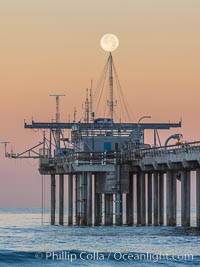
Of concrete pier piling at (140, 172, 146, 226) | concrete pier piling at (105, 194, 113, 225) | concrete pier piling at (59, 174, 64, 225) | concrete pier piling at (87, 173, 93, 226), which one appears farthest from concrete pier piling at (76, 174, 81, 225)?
concrete pier piling at (59, 174, 64, 225)

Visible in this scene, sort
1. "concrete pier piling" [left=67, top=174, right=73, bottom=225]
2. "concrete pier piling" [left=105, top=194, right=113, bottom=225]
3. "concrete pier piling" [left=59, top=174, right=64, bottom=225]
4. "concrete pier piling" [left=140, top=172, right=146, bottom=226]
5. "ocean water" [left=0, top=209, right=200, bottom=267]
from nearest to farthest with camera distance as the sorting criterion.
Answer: "ocean water" [left=0, top=209, right=200, bottom=267] < "concrete pier piling" [left=140, top=172, right=146, bottom=226] < "concrete pier piling" [left=105, top=194, right=113, bottom=225] < "concrete pier piling" [left=67, top=174, right=73, bottom=225] < "concrete pier piling" [left=59, top=174, right=64, bottom=225]

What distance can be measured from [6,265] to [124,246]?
13026mm

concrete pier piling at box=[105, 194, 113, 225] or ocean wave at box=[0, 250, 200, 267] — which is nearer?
ocean wave at box=[0, 250, 200, 267]

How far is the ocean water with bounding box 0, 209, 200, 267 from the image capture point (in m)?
80.8

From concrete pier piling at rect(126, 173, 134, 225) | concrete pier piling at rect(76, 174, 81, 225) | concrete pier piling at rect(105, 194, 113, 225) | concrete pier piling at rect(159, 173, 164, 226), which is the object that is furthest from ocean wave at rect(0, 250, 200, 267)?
concrete pier piling at rect(126, 173, 134, 225)

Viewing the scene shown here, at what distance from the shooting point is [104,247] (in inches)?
3593

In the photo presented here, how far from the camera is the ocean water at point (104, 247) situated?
265 ft

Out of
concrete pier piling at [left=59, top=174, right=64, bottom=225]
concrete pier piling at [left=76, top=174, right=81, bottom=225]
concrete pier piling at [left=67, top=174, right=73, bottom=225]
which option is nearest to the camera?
concrete pier piling at [left=76, top=174, right=81, bottom=225]

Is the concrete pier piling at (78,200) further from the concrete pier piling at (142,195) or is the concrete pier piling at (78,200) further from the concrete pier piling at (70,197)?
the concrete pier piling at (70,197)

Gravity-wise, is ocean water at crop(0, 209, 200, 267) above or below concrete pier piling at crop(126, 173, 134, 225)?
below

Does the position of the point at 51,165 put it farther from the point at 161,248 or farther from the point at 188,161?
the point at 161,248

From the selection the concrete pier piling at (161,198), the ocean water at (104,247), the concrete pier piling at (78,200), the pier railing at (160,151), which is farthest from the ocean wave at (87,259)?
the concrete pier piling at (78,200)

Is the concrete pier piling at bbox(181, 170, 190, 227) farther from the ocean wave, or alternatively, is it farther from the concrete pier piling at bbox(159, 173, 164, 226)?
the ocean wave

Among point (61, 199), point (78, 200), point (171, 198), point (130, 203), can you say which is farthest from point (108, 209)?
point (171, 198)
